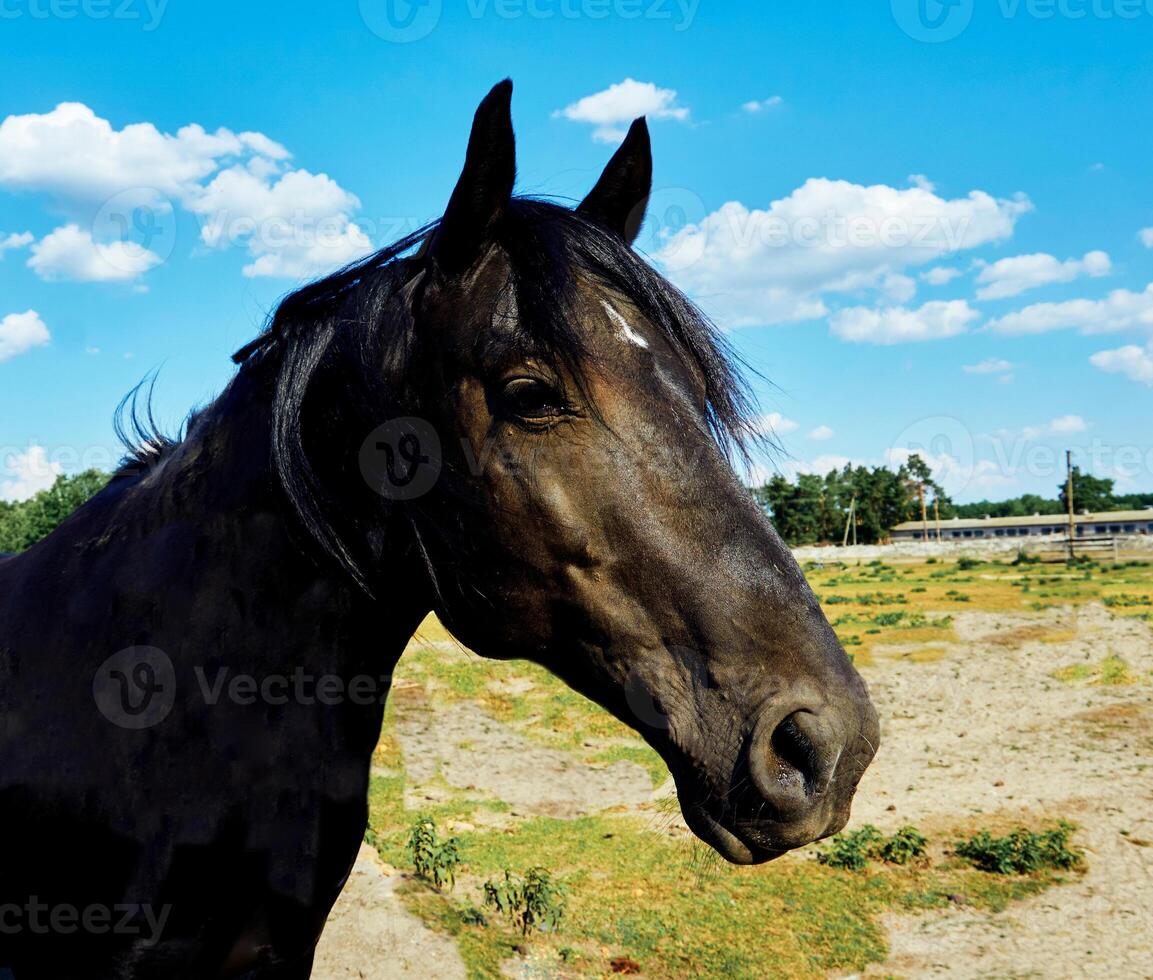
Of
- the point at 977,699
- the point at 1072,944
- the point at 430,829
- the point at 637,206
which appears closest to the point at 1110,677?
the point at 977,699

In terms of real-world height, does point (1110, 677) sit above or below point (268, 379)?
below

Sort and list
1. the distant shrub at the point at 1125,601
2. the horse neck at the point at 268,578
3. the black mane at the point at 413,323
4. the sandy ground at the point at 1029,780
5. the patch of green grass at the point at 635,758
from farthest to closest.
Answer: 1. the distant shrub at the point at 1125,601
2. the patch of green grass at the point at 635,758
3. the sandy ground at the point at 1029,780
4. the horse neck at the point at 268,578
5. the black mane at the point at 413,323

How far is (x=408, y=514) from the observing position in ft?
6.41

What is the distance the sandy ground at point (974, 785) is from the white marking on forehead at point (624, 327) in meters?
4.74

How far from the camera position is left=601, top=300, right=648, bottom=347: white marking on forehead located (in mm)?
1910

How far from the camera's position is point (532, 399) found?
185 cm

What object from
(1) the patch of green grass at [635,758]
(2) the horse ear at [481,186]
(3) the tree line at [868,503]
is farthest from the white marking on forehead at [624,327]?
(3) the tree line at [868,503]

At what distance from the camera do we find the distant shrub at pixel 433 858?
6.65m

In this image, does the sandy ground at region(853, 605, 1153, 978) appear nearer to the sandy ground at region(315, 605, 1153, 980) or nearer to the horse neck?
the sandy ground at region(315, 605, 1153, 980)

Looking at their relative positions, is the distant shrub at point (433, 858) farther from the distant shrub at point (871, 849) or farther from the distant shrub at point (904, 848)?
the distant shrub at point (904, 848)

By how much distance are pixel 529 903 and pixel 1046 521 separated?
4080 inches

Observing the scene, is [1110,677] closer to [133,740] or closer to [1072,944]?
[1072,944]

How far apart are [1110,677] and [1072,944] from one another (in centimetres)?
1120

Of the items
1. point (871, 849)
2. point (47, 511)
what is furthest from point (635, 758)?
point (47, 511)
